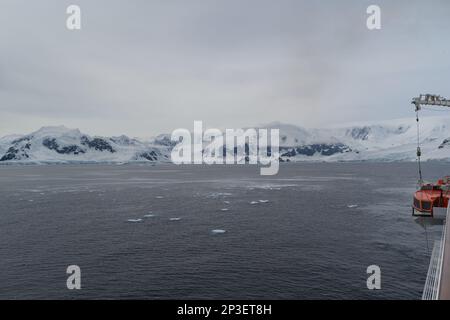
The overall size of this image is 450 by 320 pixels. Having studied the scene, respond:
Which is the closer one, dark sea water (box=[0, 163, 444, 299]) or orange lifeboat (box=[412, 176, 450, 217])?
dark sea water (box=[0, 163, 444, 299])

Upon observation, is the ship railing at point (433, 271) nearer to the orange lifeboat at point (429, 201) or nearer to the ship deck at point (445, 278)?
the ship deck at point (445, 278)

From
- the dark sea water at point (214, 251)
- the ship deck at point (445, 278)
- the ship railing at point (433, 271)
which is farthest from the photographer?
the dark sea water at point (214, 251)

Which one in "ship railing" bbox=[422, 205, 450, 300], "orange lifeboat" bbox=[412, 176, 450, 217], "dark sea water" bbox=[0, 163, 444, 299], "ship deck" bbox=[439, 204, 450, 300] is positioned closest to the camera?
"ship deck" bbox=[439, 204, 450, 300]

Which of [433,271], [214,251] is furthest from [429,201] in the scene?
[214,251]

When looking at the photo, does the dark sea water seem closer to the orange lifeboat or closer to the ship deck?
the orange lifeboat

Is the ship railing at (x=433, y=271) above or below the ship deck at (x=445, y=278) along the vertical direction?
below

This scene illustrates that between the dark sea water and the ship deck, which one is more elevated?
the ship deck

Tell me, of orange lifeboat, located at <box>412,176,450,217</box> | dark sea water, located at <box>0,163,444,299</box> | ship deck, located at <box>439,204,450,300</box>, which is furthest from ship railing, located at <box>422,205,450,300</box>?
orange lifeboat, located at <box>412,176,450,217</box>

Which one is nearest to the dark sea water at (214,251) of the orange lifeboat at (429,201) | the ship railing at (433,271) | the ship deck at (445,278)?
the ship railing at (433,271)

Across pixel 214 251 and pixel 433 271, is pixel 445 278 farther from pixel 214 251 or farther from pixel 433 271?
pixel 214 251
